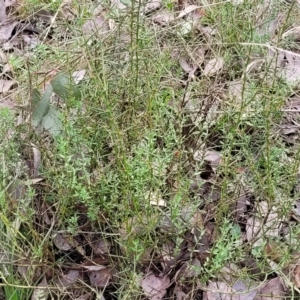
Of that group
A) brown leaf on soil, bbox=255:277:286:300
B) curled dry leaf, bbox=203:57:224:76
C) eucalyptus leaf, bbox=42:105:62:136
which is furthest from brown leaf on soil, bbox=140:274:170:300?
curled dry leaf, bbox=203:57:224:76

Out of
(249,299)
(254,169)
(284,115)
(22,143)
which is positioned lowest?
(249,299)

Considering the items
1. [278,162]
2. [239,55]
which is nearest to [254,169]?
[278,162]

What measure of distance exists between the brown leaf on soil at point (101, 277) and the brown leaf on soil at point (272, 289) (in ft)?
1.28

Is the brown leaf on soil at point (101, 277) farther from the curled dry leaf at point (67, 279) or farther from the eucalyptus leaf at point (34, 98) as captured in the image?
the eucalyptus leaf at point (34, 98)

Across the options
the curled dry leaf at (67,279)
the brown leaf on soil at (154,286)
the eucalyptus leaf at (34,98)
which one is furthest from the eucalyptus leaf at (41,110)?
the brown leaf on soil at (154,286)

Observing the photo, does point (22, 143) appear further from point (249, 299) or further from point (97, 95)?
point (249, 299)

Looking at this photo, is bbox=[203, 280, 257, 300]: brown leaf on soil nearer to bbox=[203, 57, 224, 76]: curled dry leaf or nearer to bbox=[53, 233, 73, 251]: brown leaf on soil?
bbox=[53, 233, 73, 251]: brown leaf on soil

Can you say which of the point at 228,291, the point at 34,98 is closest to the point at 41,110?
the point at 34,98

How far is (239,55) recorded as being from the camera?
68.1 inches

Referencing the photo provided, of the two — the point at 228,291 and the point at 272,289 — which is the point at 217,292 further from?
the point at 272,289

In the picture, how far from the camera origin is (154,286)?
1473 mm

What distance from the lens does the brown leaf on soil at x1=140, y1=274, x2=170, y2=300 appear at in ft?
4.78

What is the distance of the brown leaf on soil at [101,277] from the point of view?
4.86 ft

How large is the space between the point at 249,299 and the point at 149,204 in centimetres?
37
